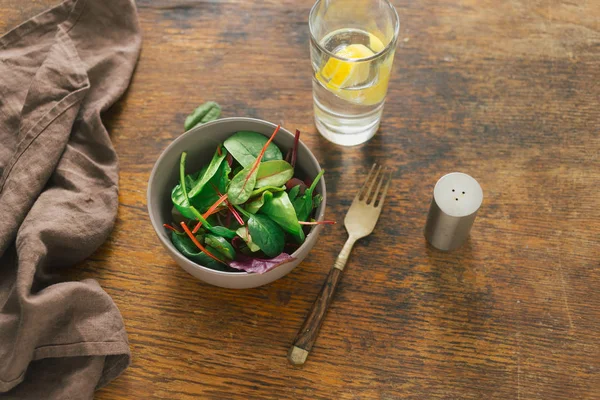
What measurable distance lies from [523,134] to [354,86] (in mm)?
287

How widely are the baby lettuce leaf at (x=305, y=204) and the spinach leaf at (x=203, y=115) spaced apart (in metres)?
0.22

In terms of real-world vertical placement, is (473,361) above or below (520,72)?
below

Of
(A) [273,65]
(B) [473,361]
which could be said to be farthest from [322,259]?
(A) [273,65]

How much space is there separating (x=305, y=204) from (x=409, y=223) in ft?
0.60

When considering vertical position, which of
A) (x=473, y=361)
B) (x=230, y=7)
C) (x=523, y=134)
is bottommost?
(x=473, y=361)

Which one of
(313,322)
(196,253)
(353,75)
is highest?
(353,75)

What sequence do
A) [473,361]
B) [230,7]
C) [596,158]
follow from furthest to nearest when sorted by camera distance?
1. [230,7]
2. [596,158]
3. [473,361]

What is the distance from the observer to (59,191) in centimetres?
89

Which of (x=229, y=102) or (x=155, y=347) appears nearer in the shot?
(x=155, y=347)

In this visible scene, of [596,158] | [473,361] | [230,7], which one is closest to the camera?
[473,361]

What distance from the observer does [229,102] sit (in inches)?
39.5

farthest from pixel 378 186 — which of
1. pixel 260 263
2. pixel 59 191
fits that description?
pixel 59 191

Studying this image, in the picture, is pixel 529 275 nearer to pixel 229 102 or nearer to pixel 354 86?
pixel 354 86

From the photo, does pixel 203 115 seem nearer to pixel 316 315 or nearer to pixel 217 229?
pixel 217 229
